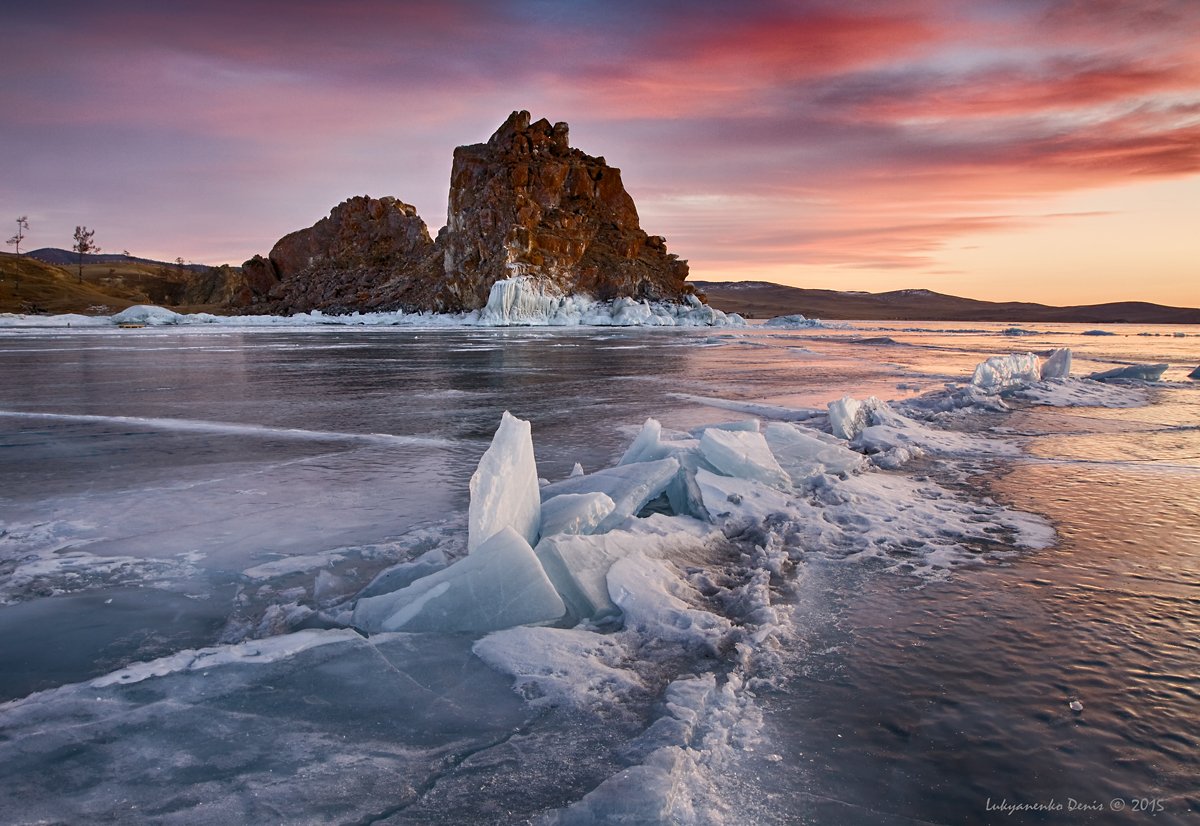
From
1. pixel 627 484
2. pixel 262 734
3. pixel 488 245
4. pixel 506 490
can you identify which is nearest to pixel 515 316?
pixel 488 245

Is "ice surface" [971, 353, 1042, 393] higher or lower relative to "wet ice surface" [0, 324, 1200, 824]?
higher

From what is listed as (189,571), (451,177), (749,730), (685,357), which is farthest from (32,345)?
(451,177)

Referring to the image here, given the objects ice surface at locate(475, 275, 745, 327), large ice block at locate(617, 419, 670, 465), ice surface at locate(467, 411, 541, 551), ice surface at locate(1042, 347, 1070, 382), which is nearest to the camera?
ice surface at locate(467, 411, 541, 551)

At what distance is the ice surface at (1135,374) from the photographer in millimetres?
13875

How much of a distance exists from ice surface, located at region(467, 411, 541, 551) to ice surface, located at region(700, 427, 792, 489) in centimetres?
179

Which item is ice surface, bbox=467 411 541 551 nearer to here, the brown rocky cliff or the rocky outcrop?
the brown rocky cliff

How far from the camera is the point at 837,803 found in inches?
70.0

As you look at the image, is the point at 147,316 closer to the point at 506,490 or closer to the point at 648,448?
the point at 648,448

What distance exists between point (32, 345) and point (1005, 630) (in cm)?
3139

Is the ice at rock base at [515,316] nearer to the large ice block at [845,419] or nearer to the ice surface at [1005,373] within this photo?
the ice surface at [1005,373]

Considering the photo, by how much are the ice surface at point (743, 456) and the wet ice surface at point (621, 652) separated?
0.03 m

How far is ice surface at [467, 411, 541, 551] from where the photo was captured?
3174 millimetres

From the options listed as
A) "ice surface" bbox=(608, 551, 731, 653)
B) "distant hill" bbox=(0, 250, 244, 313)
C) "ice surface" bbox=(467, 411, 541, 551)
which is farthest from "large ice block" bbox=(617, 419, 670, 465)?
"distant hill" bbox=(0, 250, 244, 313)

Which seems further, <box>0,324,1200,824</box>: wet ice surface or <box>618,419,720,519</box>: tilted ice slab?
<box>618,419,720,519</box>: tilted ice slab
